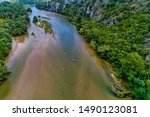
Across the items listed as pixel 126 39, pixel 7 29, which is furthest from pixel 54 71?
pixel 7 29

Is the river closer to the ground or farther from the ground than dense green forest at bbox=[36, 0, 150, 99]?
closer to the ground

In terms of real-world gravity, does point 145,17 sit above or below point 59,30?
above

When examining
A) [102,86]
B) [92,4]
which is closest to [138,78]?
[102,86]

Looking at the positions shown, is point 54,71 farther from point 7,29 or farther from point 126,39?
point 7,29

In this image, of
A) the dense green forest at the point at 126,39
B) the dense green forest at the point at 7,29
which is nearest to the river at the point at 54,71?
the dense green forest at the point at 7,29

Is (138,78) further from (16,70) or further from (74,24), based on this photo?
(74,24)

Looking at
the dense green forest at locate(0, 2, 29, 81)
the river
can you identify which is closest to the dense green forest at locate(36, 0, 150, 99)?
the river

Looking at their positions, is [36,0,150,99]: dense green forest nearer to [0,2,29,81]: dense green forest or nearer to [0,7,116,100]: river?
[0,7,116,100]: river
